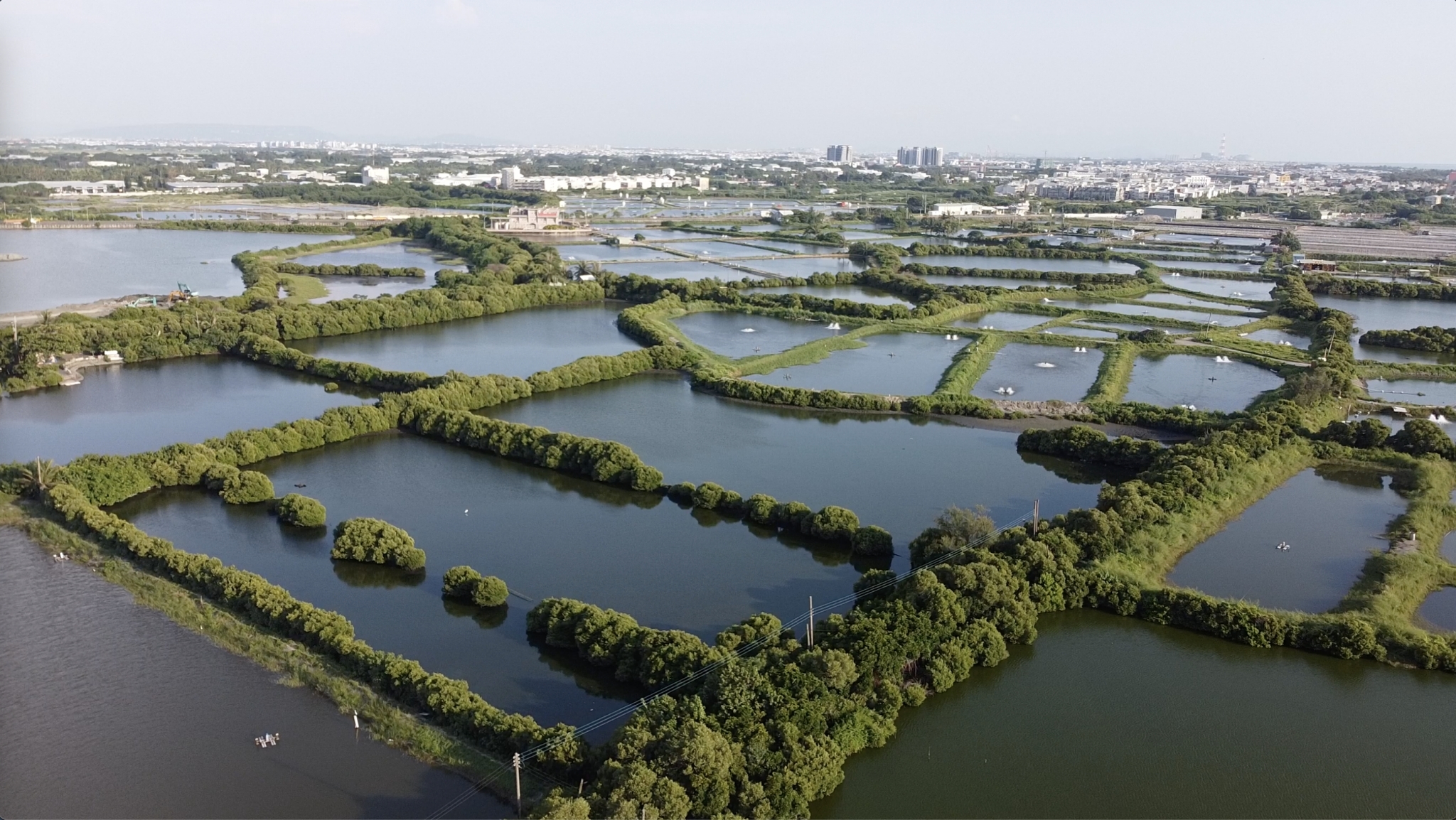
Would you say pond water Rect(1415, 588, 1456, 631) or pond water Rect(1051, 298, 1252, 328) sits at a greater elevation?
pond water Rect(1051, 298, 1252, 328)

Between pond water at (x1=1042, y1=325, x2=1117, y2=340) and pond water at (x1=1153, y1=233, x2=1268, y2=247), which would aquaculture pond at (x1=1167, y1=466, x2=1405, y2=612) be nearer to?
pond water at (x1=1042, y1=325, x2=1117, y2=340)

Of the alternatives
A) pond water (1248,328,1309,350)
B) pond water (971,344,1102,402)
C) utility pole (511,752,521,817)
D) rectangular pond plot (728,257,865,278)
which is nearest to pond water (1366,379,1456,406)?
pond water (1248,328,1309,350)

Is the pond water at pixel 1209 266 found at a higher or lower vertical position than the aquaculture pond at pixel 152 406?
higher

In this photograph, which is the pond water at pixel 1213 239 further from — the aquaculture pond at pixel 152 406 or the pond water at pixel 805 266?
the aquaculture pond at pixel 152 406

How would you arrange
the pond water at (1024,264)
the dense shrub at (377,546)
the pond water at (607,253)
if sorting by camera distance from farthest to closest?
the pond water at (607,253) < the pond water at (1024,264) < the dense shrub at (377,546)

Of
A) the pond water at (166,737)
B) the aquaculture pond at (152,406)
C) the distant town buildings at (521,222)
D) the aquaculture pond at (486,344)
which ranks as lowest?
the pond water at (166,737)

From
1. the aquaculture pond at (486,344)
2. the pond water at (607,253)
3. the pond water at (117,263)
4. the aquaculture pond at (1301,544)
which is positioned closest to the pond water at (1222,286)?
the aquaculture pond at (1301,544)

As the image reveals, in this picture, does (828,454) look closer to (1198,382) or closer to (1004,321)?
(1198,382)
